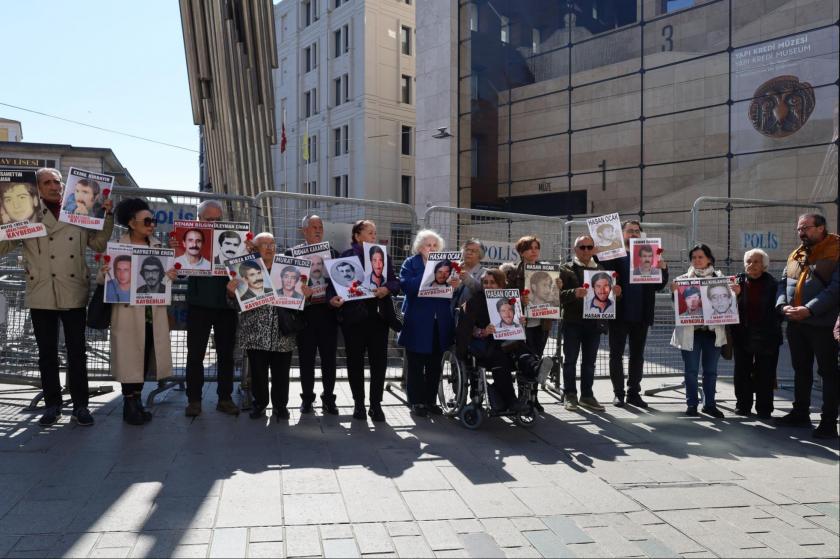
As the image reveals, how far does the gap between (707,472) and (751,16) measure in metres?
18.7

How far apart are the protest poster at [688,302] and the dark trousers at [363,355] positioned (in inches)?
124

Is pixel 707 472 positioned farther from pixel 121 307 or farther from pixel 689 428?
pixel 121 307

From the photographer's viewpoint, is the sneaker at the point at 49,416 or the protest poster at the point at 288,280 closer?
the sneaker at the point at 49,416

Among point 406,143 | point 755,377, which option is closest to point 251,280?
point 755,377

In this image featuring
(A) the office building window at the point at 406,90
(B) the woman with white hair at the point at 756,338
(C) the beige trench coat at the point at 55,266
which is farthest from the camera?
(A) the office building window at the point at 406,90

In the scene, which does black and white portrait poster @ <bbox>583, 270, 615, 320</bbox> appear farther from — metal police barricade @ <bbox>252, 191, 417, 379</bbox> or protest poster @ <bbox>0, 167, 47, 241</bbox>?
protest poster @ <bbox>0, 167, 47, 241</bbox>

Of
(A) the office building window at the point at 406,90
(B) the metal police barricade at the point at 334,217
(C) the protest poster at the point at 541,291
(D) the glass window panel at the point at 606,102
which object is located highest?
(A) the office building window at the point at 406,90

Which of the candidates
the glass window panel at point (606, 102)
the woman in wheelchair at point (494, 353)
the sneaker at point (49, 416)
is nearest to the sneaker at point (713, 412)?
the woman in wheelchair at point (494, 353)

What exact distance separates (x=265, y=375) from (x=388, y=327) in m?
1.27

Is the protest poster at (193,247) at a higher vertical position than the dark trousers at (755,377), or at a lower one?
higher

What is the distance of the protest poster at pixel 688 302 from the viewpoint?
7676 millimetres

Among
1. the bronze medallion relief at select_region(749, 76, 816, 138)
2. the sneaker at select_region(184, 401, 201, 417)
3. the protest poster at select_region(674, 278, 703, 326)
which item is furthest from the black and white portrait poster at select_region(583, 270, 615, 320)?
the bronze medallion relief at select_region(749, 76, 816, 138)

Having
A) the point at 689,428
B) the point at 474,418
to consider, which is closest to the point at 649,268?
the point at 689,428

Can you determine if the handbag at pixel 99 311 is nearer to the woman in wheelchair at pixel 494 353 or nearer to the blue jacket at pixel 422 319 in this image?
the blue jacket at pixel 422 319
